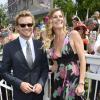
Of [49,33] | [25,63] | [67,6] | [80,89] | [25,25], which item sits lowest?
[67,6]

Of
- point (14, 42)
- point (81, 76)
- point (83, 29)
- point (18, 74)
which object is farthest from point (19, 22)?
point (83, 29)

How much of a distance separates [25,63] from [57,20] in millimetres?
632

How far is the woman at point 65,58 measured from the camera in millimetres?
4121

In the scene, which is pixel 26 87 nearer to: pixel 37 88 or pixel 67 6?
pixel 37 88

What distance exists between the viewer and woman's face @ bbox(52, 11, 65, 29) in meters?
4.25

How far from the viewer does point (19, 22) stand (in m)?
4.11

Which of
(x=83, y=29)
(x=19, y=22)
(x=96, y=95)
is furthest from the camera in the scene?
(x=83, y=29)

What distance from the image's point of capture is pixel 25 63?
4.12 m

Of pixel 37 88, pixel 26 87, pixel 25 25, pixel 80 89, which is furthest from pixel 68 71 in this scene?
pixel 25 25

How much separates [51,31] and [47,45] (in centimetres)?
17

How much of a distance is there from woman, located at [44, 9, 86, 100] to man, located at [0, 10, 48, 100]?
0.59 feet

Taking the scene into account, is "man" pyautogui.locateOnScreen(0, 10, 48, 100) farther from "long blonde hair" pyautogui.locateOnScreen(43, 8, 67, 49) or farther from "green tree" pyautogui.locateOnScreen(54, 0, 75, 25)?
"green tree" pyautogui.locateOnScreen(54, 0, 75, 25)

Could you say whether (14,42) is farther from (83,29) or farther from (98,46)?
(83,29)

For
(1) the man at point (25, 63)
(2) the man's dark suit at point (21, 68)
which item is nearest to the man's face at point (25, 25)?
(1) the man at point (25, 63)
